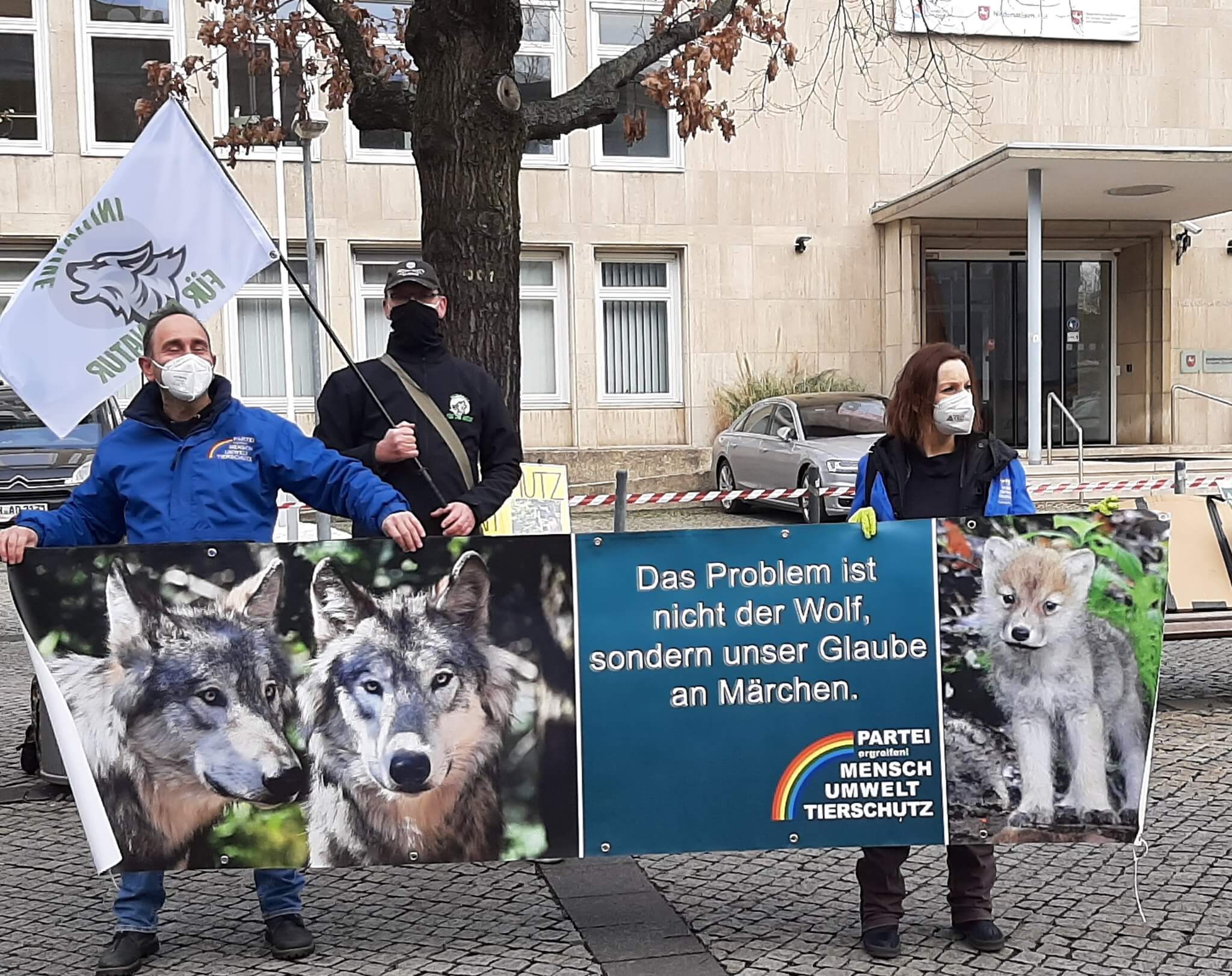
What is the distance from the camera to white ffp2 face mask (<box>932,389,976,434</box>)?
4387 millimetres

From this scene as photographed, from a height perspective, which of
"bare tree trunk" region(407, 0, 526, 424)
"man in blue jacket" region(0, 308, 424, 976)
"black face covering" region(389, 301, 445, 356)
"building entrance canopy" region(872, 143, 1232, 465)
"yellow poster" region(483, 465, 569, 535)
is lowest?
"yellow poster" region(483, 465, 569, 535)

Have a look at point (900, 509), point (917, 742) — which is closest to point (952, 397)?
point (900, 509)

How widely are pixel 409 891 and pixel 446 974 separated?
34.0 inches

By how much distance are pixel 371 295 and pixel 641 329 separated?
14.7ft

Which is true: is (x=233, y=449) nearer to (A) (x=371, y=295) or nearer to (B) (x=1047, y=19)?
(A) (x=371, y=295)

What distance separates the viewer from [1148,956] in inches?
167

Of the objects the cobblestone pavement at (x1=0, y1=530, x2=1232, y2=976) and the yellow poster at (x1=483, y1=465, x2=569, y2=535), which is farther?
the yellow poster at (x1=483, y1=465, x2=569, y2=535)

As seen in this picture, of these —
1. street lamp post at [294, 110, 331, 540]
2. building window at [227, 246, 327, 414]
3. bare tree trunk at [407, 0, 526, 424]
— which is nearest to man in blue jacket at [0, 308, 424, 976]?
bare tree trunk at [407, 0, 526, 424]

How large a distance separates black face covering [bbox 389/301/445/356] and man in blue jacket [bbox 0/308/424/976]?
87 centimetres

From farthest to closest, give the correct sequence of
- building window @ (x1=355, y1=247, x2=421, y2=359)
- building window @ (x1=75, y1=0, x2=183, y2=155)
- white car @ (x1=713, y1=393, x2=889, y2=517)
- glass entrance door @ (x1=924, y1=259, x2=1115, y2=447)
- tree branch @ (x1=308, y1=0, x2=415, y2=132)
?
glass entrance door @ (x1=924, y1=259, x2=1115, y2=447), building window @ (x1=355, y1=247, x2=421, y2=359), building window @ (x1=75, y1=0, x2=183, y2=155), white car @ (x1=713, y1=393, x2=889, y2=517), tree branch @ (x1=308, y1=0, x2=415, y2=132)

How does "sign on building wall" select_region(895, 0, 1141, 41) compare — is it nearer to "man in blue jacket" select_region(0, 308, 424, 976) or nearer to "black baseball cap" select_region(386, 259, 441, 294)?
"black baseball cap" select_region(386, 259, 441, 294)

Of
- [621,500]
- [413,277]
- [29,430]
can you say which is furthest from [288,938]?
[29,430]

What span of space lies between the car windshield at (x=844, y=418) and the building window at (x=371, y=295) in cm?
770

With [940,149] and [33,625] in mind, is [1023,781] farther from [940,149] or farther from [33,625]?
[940,149]
